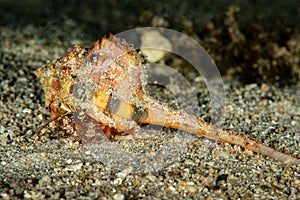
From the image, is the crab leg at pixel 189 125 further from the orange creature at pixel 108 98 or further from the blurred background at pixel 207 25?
the blurred background at pixel 207 25

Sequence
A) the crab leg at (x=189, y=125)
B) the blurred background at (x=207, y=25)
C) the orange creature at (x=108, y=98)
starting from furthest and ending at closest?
the blurred background at (x=207, y=25), the crab leg at (x=189, y=125), the orange creature at (x=108, y=98)

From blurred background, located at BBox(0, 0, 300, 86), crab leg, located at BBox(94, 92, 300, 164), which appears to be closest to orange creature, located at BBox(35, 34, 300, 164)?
crab leg, located at BBox(94, 92, 300, 164)

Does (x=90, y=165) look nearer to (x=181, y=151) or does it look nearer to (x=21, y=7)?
(x=181, y=151)

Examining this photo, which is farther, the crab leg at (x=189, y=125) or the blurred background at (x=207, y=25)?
the blurred background at (x=207, y=25)

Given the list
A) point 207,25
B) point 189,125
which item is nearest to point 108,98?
point 189,125

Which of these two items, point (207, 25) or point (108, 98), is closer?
point (108, 98)

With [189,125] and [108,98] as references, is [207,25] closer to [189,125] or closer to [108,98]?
[189,125]

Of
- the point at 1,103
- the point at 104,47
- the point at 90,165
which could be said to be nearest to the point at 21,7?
the point at 1,103

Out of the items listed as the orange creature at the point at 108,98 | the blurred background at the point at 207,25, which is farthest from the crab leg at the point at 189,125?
the blurred background at the point at 207,25

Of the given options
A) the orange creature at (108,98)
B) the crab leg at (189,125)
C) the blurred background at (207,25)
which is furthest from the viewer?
the blurred background at (207,25)
